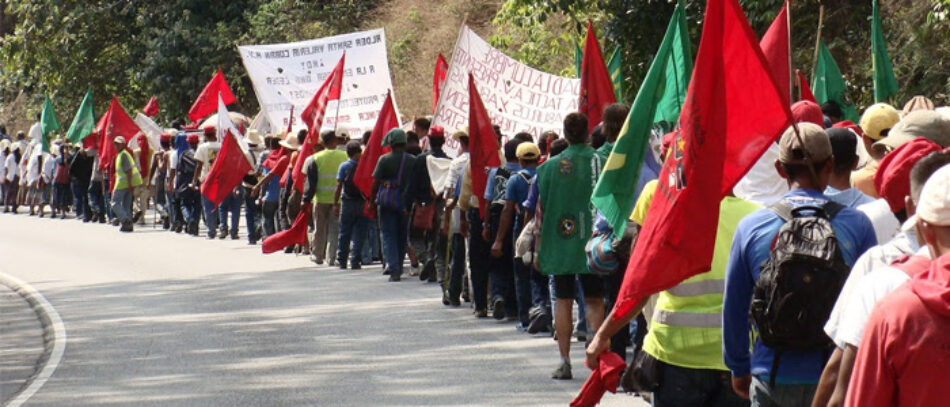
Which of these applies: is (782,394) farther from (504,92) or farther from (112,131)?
(112,131)

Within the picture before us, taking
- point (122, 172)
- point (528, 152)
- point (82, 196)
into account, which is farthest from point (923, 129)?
point (82, 196)

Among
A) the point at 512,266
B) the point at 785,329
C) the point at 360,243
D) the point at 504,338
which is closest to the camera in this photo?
the point at 785,329

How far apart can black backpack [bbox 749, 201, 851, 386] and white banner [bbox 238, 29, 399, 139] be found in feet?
50.2

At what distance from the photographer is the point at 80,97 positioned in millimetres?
40969

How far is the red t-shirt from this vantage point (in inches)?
145

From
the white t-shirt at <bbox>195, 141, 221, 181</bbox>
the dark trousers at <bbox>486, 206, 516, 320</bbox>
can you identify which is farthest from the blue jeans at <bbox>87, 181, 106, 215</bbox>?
the dark trousers at <bbox>486, 206, 516, 320</bbox>

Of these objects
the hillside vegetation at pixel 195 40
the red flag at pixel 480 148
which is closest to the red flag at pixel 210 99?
the hillside vegetation at pixel 195 40

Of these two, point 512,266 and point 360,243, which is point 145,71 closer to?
point 360,243

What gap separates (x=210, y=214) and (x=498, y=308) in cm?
1189

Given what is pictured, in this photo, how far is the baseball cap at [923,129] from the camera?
253 inches

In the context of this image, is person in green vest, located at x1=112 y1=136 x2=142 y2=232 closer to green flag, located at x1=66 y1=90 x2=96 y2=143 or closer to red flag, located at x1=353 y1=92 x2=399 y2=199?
green flag, located at x1=66 y1=90 x2=96 y2=143

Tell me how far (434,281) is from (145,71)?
23597mm

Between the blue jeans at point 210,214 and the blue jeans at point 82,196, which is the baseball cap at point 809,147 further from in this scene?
the blue jeans at point 82,196

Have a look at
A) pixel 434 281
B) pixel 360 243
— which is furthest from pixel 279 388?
pixel 360 243
